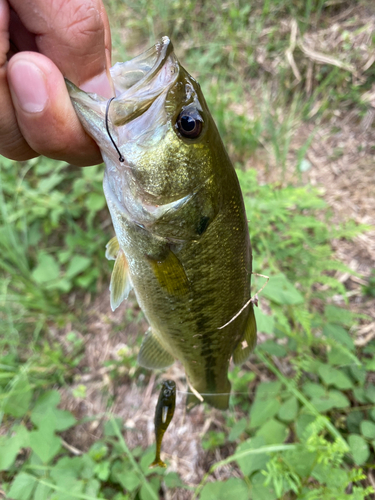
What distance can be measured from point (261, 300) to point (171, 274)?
52.4 inches

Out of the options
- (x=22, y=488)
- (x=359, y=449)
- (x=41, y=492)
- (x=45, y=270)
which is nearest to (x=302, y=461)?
(x=359, y=449)

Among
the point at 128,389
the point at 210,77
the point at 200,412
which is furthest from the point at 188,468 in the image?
the point at 210,77

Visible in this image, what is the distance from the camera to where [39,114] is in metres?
1.12

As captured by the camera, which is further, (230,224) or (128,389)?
(128,389)

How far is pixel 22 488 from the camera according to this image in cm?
183

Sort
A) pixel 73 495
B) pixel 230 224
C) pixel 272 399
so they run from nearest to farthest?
pixel 230 224 < pixel 73 495 < pixel 272 399

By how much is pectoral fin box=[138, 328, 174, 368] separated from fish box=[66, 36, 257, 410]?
0.19 meters

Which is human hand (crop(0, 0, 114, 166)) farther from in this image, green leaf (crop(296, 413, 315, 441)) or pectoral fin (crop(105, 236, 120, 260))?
green leaf (crop(296, 413, 315, 441))

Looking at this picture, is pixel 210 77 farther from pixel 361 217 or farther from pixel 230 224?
pixel 230 224

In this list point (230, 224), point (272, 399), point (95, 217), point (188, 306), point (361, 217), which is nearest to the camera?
point (230, 224)

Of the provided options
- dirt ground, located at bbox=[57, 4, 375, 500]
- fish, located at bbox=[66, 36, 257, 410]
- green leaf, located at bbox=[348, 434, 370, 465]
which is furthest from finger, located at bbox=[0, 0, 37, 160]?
green leaf, located at bbox=[348, 434, 370, 465]

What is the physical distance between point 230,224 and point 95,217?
9.17 ft

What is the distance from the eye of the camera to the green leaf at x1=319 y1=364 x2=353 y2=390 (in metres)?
1.95

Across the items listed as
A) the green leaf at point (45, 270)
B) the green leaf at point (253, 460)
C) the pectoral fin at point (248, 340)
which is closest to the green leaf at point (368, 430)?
the green leaf at point (253, 460)
